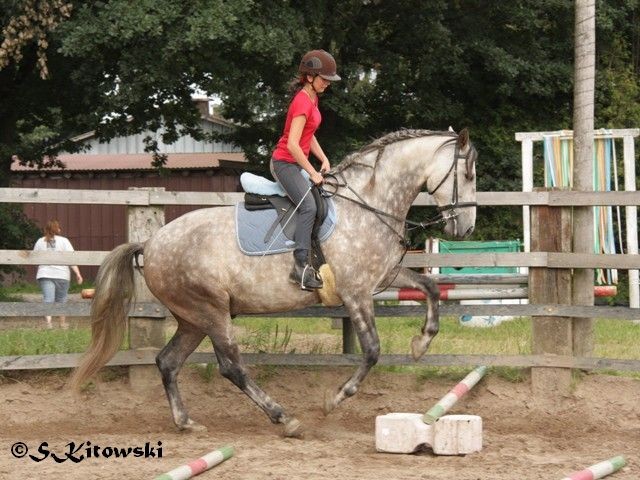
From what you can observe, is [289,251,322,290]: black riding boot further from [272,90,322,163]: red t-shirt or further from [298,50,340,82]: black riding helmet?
[298,50,340,82]: black riding helmet

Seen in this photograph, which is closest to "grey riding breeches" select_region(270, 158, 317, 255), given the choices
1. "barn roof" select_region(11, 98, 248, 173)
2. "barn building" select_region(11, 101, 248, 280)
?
"barn roof" select_region(11, 98, 248, 173)

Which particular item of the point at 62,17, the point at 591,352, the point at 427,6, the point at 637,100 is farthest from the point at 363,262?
the point at 637,100

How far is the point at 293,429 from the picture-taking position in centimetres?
790

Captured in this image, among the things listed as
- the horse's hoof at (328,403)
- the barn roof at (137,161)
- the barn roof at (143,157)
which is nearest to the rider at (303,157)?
the horse's hoof at (328,403)

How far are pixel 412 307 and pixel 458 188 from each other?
1.44 metres

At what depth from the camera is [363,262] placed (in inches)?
318

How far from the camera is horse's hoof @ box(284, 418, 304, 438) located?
7895 mm

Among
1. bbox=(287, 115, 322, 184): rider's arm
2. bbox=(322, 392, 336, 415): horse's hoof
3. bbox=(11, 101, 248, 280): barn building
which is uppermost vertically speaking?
bbox=(11, 101, 248, 280): barn building

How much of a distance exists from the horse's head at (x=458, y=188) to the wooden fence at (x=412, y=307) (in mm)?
711

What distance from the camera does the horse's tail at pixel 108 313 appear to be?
27.2 feet

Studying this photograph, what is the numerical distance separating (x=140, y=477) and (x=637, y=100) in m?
19.6

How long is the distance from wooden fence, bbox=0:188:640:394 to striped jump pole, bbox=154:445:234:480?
247 cm

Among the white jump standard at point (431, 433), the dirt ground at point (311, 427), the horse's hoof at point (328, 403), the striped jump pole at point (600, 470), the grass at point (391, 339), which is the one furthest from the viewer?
the grass at point (391, 339)

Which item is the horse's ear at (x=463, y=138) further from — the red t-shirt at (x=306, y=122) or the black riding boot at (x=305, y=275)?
the black riding boot at (x=305, y=275)
